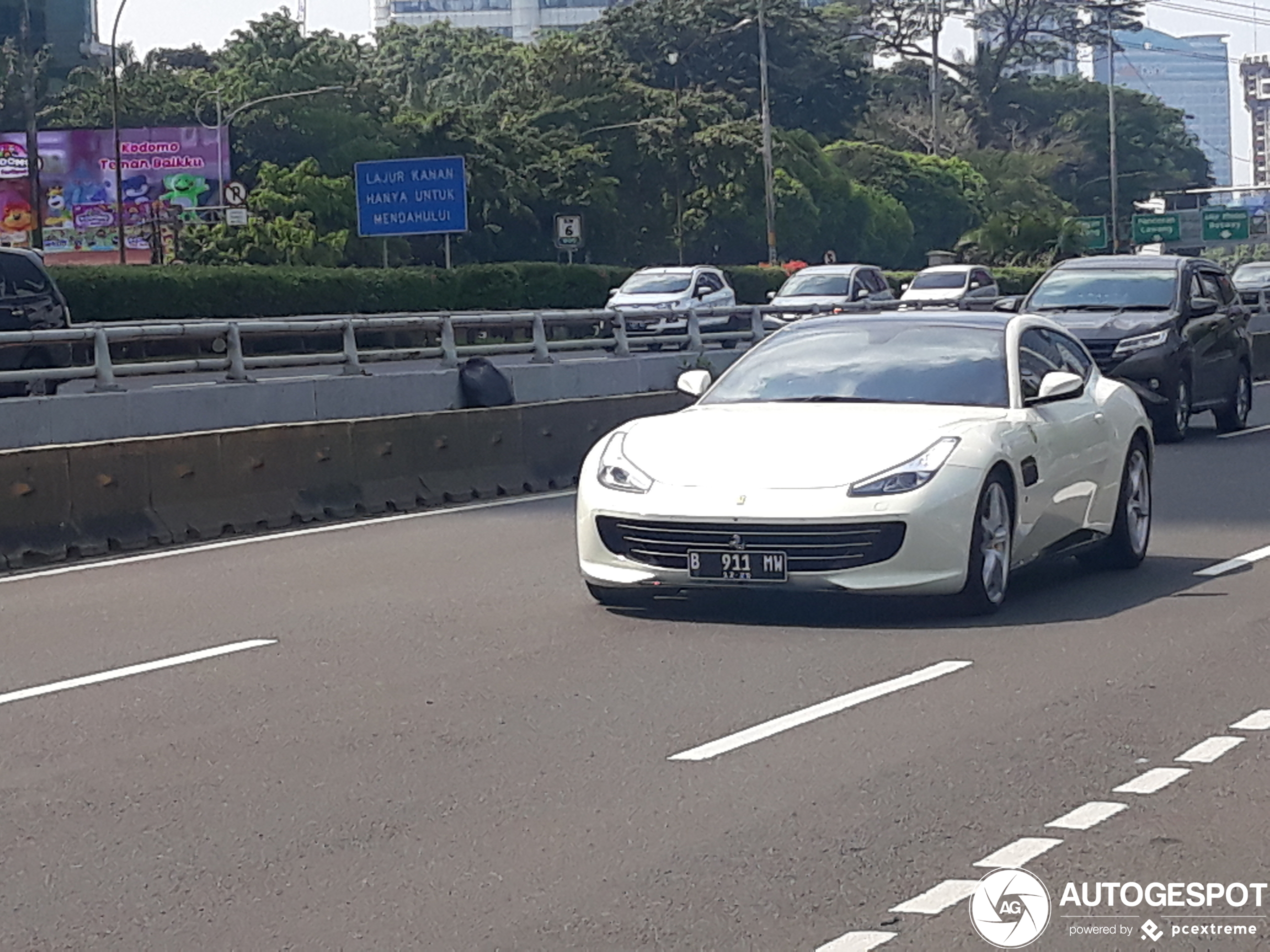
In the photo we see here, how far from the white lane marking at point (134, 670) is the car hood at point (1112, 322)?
12329 mm

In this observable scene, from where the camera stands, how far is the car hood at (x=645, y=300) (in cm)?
4188

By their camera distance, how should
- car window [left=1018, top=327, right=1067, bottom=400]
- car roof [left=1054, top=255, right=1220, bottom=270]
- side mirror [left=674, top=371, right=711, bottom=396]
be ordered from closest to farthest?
car window [left=1018, top=327, right=1067, bottom=400] → side mirror [left=674, top=371, right=711, bottom=396] → car roof [left=1054, top=255, right=1220, bottom=270]

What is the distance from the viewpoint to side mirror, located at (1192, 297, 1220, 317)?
21.6 metres

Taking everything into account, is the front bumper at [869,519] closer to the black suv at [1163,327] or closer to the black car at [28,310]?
the black suv at [1163,327]

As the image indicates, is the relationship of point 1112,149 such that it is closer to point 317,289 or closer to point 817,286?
point 817,286

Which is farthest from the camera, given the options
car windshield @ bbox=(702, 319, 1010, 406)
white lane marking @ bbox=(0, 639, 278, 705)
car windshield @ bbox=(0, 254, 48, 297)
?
car windshield @ bbox=(0, 254, 48, 297)

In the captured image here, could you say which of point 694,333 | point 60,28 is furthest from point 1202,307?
point 60,28

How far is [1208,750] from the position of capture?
7.28 metres

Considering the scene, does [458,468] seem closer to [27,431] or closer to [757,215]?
[27,431]

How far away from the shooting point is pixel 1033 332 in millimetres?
11609

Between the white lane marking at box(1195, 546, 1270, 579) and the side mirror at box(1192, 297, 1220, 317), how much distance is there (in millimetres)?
9296

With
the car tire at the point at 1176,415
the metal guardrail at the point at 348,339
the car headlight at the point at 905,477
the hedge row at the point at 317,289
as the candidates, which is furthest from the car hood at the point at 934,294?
the car headlight at the point at 905,477

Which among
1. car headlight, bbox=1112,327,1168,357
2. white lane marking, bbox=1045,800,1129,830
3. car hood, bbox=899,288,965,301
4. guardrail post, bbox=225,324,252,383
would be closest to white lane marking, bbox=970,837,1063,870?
white lane marking, bbox=1045,800,1129,830

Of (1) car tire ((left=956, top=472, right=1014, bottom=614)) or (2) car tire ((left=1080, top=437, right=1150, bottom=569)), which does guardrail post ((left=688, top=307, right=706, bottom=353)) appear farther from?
(1) car tire ((left=956, top=472, right=1014, bottom=614))
